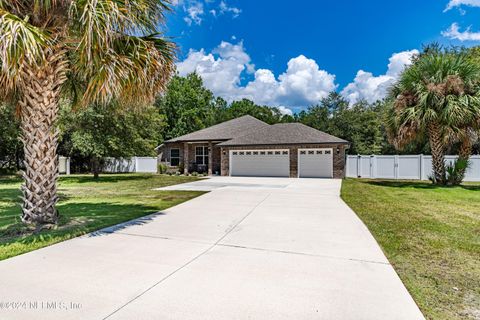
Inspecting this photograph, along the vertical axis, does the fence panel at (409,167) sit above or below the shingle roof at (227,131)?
below

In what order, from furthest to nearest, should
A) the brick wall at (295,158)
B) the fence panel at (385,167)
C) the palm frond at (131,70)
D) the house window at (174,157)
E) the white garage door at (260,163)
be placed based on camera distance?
the house window at (174,157), the white garage door at (260,163), the fence panel at (385,167), the brick wall at (295,158), the palm frond at (131,70)

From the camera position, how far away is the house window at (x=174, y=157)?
83.6 feet

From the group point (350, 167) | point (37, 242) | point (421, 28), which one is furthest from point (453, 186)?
point (37, 242)

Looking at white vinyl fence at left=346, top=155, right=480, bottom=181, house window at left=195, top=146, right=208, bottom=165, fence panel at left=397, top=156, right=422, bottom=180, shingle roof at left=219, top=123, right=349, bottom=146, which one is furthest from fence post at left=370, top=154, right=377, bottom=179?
house window at left=195, top=146, right=208, bottom=165

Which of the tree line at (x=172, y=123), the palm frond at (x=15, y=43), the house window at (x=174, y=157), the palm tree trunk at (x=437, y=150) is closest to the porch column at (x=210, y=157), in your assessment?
the house window at (x=174, y=157)

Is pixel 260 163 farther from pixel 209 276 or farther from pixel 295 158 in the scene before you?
pixel 209 276

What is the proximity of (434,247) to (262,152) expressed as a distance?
16186 mm

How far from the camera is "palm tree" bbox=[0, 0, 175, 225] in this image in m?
4.97

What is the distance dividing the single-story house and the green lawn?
31.7ft

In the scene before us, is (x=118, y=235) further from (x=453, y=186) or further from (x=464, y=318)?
(x=453, y=186)

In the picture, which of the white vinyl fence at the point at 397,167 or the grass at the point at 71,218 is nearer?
the grass at the point at 71,218

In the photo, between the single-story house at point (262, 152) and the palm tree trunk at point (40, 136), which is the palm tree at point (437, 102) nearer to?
the single-story house at point (262, 152)

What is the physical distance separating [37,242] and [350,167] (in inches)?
774

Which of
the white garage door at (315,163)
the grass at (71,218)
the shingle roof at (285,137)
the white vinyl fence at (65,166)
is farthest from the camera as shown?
the white vinyl fence at (65,166)
